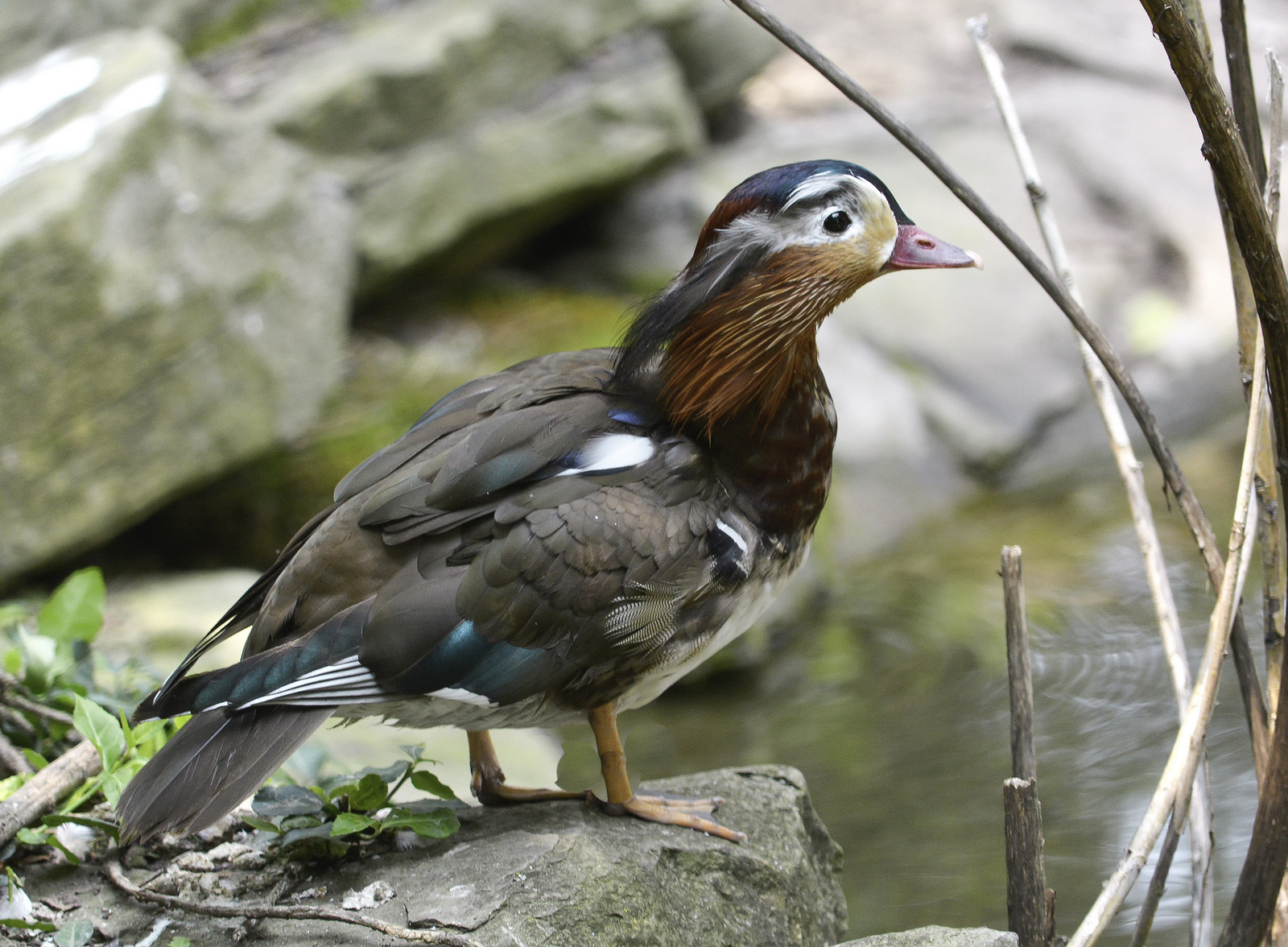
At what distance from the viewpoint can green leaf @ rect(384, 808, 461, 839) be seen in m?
2.04

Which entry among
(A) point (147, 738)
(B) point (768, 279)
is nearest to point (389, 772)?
(A) point (147, 738)

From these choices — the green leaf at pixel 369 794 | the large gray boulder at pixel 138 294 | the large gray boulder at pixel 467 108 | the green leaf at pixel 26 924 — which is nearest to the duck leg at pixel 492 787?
the green leaf at pixel 369 794

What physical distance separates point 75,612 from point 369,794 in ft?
3.23

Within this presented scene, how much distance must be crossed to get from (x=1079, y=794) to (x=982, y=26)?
7.42ft

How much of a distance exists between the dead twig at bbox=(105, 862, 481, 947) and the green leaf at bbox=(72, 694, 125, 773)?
298mm

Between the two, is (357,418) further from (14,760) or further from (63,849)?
(63,849)

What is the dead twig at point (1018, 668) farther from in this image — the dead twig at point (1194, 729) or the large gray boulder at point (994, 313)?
the large gray boulder at point (994, 313)

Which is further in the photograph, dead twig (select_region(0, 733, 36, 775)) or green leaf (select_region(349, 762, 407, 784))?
dead twig (select_region(0, 733, 36, 775))

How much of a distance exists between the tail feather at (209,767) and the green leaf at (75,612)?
0.91 meters

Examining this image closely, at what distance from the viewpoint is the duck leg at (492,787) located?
2334 mm

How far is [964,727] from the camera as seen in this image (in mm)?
3982

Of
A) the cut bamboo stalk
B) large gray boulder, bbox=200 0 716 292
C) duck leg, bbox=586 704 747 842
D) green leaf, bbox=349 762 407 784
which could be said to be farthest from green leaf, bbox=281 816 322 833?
large gray boulder, bbox=200 0 716 292

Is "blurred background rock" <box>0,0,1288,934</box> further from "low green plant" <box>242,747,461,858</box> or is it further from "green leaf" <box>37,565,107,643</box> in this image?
"low green plant" <box>242,747,461,858</box>

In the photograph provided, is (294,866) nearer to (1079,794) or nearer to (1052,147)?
(1079,794)
